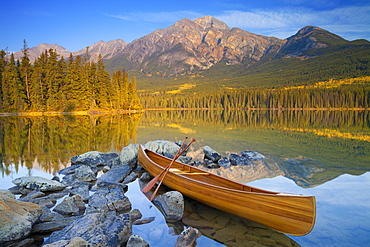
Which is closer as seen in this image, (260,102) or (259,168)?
(259,168)

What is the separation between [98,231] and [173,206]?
2.39 metres

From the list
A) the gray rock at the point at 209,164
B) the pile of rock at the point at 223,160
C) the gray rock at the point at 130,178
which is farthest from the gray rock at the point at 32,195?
the gray rock at the point at 209,164

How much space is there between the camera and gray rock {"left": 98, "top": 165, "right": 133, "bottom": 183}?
10391 millimetres

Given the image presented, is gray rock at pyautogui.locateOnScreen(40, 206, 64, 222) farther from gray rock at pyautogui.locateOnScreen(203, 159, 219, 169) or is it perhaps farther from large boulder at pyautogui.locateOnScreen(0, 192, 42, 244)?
gray rock at pyautogui.locateOnScreen(203, 159, 219, 169)

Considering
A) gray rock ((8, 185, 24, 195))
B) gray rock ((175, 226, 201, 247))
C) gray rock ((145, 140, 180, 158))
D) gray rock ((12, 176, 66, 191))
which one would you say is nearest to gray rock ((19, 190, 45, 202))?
gray rock ((12, 176, 66, 191))

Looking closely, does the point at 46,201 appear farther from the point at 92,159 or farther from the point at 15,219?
the point at 92,159

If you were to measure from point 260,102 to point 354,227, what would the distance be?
4643 inches

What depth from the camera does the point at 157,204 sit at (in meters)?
7.91

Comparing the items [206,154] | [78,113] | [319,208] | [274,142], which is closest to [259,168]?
[206,154]

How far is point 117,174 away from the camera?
1100 cm

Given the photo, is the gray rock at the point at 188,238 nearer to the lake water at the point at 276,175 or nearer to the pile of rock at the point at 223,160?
the lake water at the point at 276,175

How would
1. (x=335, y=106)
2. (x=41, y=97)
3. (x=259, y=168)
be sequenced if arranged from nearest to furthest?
1. (x=259, y=168)
2. (x=41, y=97)
3. (x=335, y=106)

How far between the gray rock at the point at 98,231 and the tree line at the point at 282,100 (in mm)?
113423

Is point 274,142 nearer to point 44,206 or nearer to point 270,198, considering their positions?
point 270,198
